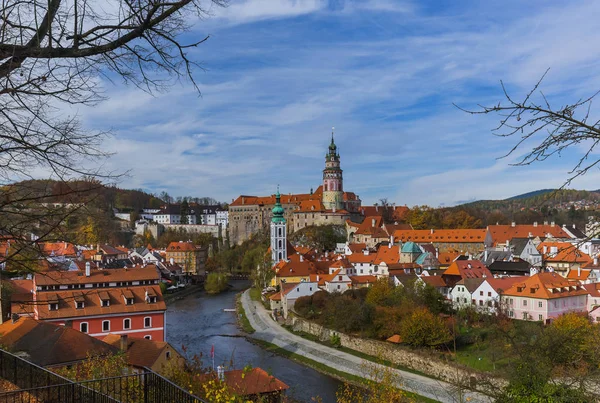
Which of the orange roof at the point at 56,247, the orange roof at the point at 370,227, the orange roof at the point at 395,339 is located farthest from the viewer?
the orange roof at the point at 370,227

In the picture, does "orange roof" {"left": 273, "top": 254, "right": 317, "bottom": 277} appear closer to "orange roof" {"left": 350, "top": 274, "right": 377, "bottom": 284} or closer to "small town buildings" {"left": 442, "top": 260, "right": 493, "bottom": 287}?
"orange roof" {"left": 350, "top": 274, "right": 377, "bottom": 284}

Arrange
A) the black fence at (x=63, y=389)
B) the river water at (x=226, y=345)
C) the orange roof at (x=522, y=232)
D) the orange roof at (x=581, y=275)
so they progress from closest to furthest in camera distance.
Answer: the black fence at (x=63, y=389), the river water at (x=226, y=345), the orange roof at (x=581, y=275), the orange roof at (x=522, y=232)

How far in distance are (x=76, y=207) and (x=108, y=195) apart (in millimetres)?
387

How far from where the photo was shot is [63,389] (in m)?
4.11

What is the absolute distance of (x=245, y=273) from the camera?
46344 millimetres

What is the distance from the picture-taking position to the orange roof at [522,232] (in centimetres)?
4034

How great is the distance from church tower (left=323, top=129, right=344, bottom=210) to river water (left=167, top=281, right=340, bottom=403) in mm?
23363

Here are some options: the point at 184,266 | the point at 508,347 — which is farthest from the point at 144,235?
the point at 508,347

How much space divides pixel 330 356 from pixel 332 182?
35656 millimetres

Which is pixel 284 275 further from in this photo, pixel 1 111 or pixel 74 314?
pixel 1 111

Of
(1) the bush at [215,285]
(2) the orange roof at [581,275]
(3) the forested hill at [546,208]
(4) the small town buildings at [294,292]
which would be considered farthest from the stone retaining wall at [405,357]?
(1) the bush at [215,285]

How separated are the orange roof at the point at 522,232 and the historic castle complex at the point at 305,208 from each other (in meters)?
14.8

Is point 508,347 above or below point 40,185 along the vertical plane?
below

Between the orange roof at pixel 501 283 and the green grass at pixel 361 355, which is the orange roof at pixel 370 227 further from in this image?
the green grass at pixel 361 355
